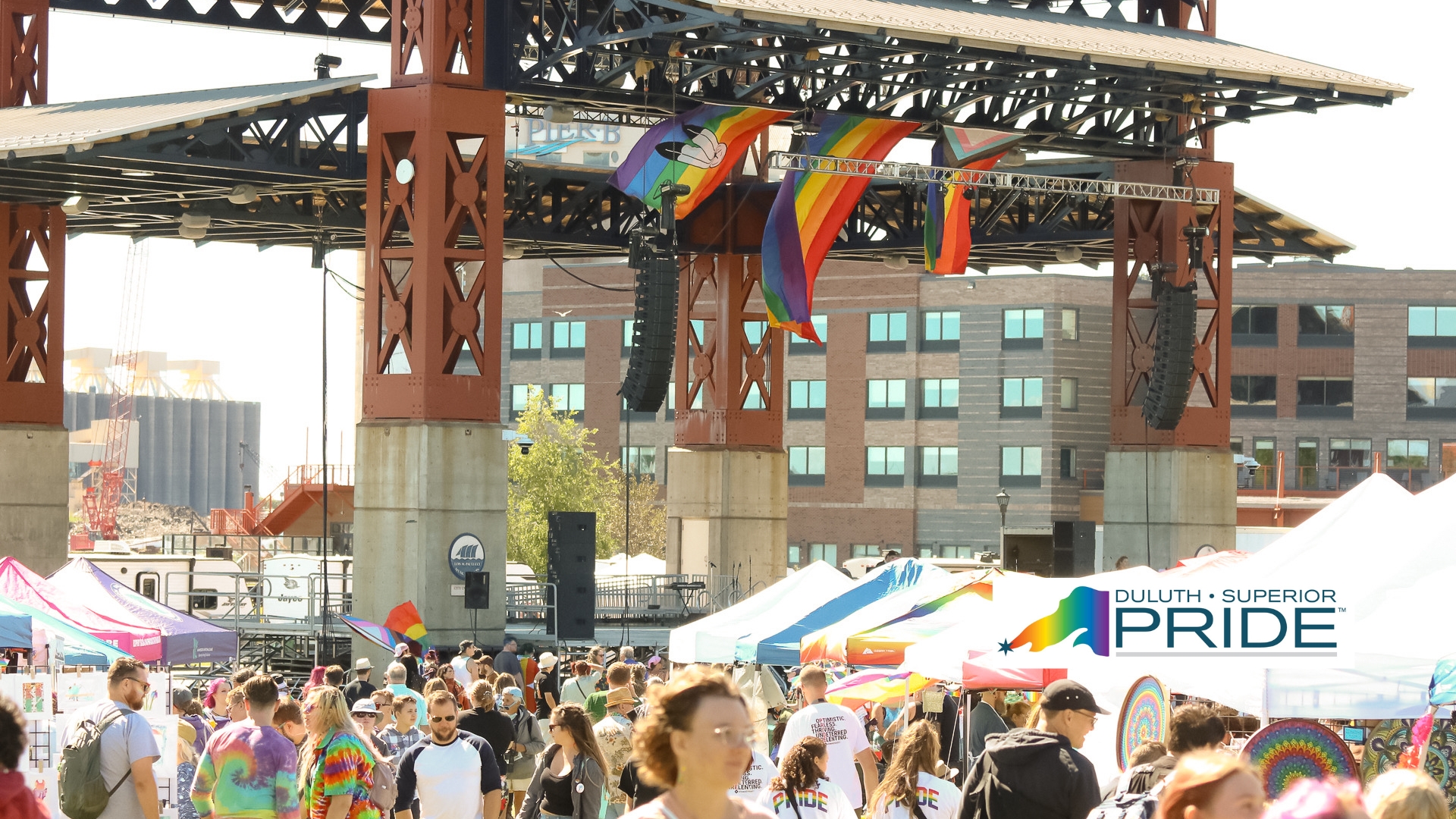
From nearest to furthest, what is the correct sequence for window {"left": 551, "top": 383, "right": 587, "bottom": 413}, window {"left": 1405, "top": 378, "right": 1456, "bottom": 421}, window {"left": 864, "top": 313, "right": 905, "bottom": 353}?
window {"left": 1405, "top": 378, "right": 1456, "bottom": 421}
window {"left": 864, "top": 313, "right": 905, "bottom": 353}
window {"left": 551, "top": 383, "right": 587, "bottom": 413}

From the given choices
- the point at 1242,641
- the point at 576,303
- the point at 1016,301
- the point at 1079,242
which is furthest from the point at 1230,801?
the point at 576,303

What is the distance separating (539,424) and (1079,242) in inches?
1640

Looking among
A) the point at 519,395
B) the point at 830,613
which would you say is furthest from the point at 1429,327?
the point at 830,613

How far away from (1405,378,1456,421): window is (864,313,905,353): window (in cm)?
2057

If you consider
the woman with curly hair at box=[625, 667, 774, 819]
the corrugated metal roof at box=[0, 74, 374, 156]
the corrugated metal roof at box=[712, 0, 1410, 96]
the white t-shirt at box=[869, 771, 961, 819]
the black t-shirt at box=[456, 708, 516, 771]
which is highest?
the corrugated metal roof at box=[712, 0, 1410, 96]

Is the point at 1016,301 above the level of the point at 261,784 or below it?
above

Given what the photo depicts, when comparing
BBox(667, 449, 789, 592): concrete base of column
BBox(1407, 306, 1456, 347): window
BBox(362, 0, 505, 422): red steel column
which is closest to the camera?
BBox(362, 0, 505, 422): red steel column

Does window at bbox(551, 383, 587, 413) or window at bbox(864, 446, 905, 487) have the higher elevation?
window at bbox(551, 383, 587, 413)

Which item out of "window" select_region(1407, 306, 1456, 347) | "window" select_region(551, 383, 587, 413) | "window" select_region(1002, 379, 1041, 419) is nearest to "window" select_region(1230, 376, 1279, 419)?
"window" select_region(1407, 306, 1456, 347)

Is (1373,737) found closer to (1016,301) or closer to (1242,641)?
(1242,641)

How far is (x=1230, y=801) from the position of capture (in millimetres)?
4793

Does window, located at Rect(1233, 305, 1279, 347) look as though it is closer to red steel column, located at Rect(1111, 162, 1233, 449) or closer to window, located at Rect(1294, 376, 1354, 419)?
window, located at Rect(1294, 376, 1354, 419)

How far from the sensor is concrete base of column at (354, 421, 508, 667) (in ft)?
99.5

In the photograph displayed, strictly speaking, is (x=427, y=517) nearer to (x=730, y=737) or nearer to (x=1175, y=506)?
(x=1175, y=506)
